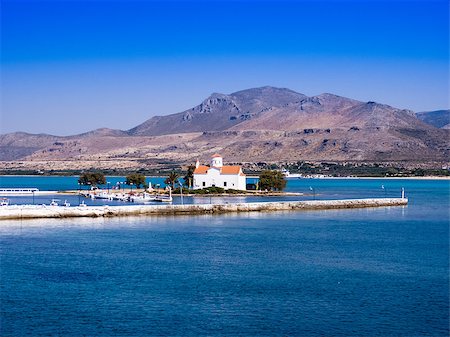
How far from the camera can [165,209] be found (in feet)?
178

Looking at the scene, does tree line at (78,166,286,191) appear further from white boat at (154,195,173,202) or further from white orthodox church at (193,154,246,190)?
white boat at (154,195,173,202)

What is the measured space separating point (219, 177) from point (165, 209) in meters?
26.4

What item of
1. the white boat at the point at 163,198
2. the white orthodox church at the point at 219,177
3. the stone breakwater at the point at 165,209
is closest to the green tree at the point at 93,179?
the white orthodox church at the point at 219,177

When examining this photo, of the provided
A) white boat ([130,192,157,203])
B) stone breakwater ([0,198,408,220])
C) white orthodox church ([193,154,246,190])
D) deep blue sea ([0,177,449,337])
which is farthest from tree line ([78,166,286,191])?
deep blue sea ([0,177,449,337])

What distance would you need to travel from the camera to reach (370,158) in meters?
199

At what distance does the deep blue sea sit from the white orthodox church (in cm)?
3455

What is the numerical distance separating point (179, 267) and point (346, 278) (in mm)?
6709

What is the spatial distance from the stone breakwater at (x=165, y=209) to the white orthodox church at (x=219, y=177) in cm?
1879

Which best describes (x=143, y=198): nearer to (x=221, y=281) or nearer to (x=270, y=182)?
(x=270, y=182)

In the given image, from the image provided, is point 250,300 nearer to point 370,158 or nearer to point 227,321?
point 227,321

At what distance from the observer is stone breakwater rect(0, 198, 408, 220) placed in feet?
158

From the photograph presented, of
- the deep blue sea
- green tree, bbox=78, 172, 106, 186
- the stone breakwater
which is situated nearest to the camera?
the deep blue sea

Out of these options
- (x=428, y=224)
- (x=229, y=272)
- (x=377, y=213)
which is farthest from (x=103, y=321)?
(x=377, y=213)

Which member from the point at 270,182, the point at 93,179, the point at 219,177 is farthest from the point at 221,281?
the point at 93,179
